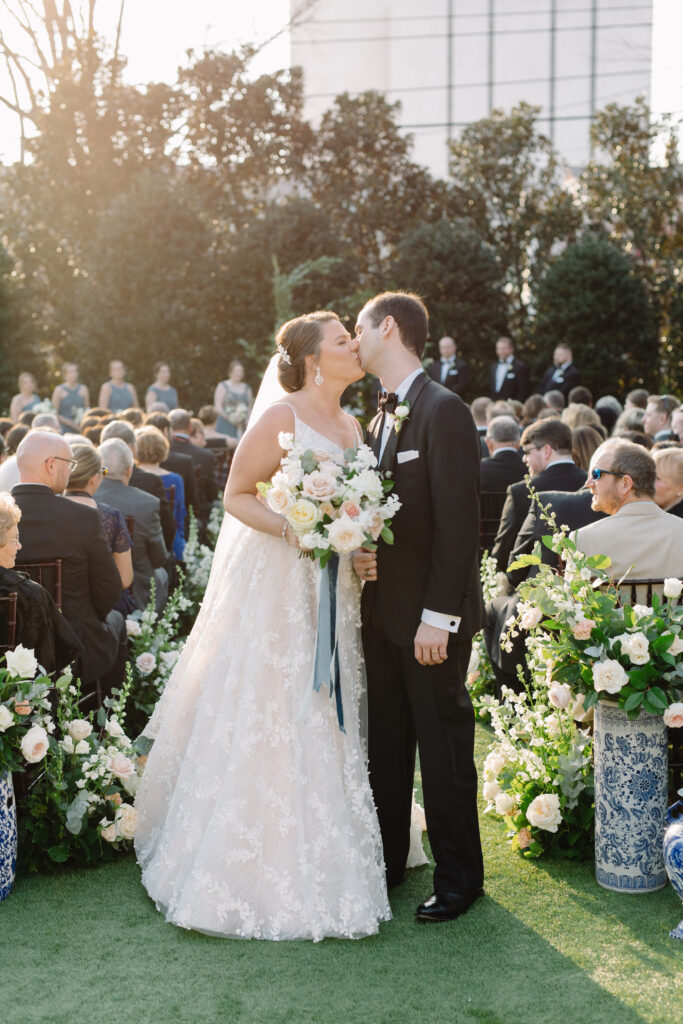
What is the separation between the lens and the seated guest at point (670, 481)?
543 centimetres

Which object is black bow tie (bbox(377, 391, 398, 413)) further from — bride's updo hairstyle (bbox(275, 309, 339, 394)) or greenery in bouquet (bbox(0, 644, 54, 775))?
greenery in bouquet (bbox(0, 644, 54, 775))

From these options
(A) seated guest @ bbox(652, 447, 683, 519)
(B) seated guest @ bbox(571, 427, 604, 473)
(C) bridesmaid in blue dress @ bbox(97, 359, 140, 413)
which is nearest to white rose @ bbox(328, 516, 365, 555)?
(A) seated guest @ bbox(652, 447, 683, 519)

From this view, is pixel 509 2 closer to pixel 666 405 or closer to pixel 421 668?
pixel 666 405

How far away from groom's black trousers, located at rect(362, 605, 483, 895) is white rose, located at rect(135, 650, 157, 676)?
71.6 inches

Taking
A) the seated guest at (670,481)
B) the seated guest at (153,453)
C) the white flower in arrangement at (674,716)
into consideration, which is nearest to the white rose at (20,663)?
the white flower in arrangement at (674,716)

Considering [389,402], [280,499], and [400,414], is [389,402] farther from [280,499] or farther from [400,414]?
[280,499]

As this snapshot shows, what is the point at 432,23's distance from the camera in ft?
94.8

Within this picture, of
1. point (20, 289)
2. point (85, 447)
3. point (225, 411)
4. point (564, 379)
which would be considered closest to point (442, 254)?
point (564, 379)

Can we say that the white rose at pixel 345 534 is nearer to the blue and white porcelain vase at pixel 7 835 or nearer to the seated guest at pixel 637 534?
the seated guest at pixel 637 534

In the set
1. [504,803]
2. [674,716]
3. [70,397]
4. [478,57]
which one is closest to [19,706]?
[504,803]

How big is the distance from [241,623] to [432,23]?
94.3ft

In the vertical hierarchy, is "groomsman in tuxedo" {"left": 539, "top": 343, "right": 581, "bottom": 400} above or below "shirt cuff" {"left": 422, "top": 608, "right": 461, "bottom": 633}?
above

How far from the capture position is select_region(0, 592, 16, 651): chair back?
3.91 meters

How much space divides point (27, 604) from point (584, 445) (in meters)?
3.92
